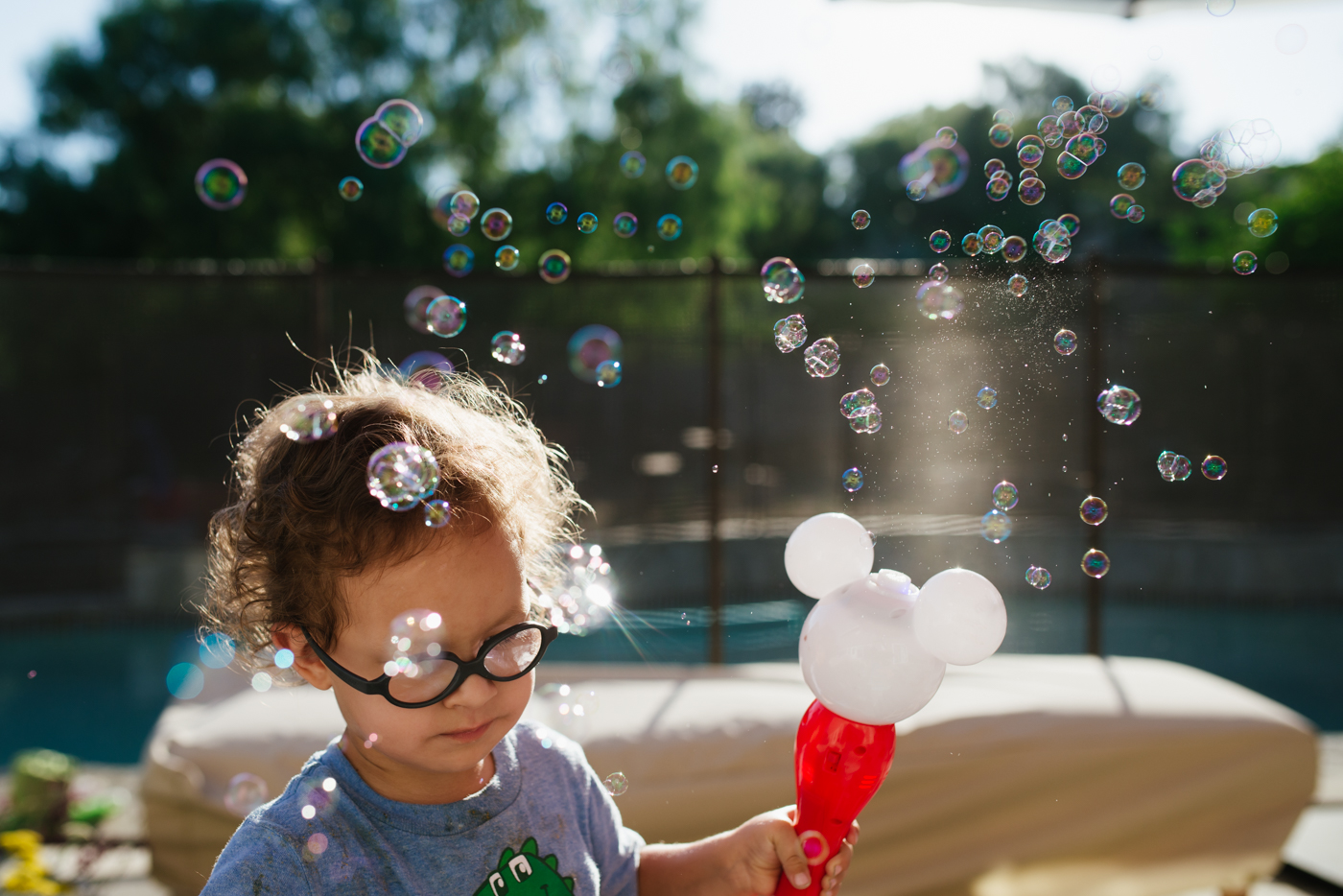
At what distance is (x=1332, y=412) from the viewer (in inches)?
222

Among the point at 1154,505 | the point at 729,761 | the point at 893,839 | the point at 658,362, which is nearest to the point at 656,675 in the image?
the point at 729,761

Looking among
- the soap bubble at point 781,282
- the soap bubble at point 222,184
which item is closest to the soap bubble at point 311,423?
the soap bubble at point 781,282

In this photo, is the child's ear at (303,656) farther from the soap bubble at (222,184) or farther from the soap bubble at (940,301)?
the soap bubble at (222,184)

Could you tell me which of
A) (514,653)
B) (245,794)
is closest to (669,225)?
(514,653)

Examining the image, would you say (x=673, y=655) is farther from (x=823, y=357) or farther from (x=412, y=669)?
(x=412, y=669)

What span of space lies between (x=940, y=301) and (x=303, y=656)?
0.83m

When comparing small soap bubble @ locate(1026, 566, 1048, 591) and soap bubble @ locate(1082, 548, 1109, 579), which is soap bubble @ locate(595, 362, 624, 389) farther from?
soap bubble @ locate(1082, 548, 1109, 579)

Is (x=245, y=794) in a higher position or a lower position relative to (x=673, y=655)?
higher

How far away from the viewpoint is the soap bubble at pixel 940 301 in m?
1.11

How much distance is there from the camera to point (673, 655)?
147 inches

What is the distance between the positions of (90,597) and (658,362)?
4449 millimetres

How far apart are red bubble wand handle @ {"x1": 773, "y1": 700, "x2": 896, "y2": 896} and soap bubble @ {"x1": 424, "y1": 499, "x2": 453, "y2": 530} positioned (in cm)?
39

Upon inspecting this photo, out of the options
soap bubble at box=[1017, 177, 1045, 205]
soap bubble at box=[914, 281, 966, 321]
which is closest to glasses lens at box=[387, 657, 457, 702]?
soap bubble at box=[914, 281, 966, 321]

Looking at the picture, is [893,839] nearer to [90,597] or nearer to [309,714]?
[309,714]
